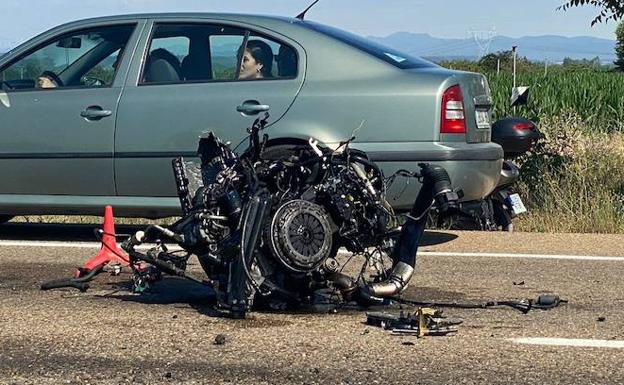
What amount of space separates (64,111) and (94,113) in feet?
0.85

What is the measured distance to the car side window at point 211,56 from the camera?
813 centimetres

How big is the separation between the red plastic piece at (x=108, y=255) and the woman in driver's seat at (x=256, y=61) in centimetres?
150

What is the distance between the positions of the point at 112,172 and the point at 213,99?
3.23 ft

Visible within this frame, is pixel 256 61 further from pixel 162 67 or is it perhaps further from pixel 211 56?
pixel 162 67

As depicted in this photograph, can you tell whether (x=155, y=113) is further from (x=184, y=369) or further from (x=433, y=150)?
(x=184, y=369)

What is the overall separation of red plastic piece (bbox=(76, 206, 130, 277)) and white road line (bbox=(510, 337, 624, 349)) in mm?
2799

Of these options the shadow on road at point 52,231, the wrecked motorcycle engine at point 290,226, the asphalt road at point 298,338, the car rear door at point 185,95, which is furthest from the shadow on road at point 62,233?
the wrecked motorcycle engine at point 290,226

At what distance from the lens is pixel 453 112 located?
775 cm

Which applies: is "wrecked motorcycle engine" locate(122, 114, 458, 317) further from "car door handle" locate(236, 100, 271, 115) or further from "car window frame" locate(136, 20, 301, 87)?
"car window frame" locate(136, 20, 301, 87)

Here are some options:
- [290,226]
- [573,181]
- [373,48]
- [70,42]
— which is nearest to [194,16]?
[70,42]

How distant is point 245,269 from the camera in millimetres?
5574

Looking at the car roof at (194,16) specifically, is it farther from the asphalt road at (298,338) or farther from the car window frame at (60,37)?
the asphalt road at (298,338)

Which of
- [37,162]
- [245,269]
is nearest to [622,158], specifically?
[37,162]

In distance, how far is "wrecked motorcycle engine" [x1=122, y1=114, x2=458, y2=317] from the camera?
5.63m
